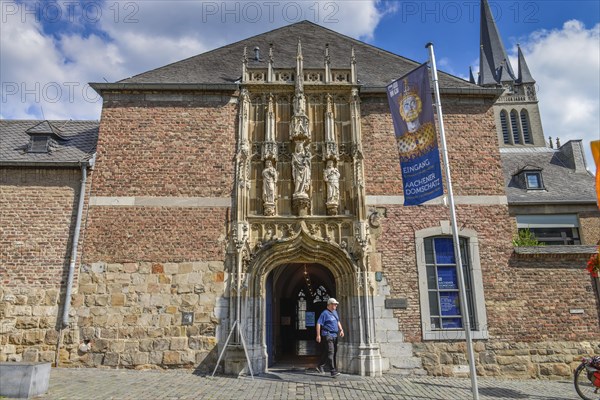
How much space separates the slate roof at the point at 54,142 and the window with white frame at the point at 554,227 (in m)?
18.4

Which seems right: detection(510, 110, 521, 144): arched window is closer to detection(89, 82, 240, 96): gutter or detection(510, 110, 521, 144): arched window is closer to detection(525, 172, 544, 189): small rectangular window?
detection(525, 172, 544, 189): small rectangular window

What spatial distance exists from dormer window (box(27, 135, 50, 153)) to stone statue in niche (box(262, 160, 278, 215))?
20.7 ft

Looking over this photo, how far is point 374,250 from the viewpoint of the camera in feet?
35.6

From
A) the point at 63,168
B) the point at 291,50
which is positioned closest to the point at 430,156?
the point at 291,50

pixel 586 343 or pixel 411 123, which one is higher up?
pixel 411 123

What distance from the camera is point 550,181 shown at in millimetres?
22047

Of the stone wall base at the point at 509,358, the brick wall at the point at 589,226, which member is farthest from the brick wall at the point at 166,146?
the brick wall at the point at 589,226

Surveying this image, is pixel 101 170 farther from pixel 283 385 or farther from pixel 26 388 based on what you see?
pixel 283 385

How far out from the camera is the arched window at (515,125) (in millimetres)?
44812

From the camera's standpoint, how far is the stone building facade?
1027 centimetres

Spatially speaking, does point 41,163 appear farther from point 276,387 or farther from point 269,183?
point 276,387

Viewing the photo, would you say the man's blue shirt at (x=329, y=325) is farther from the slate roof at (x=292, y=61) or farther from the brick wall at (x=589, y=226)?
the brick wall at (x=589, y=226)

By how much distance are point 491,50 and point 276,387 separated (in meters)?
52.8

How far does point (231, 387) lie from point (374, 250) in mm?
4693
